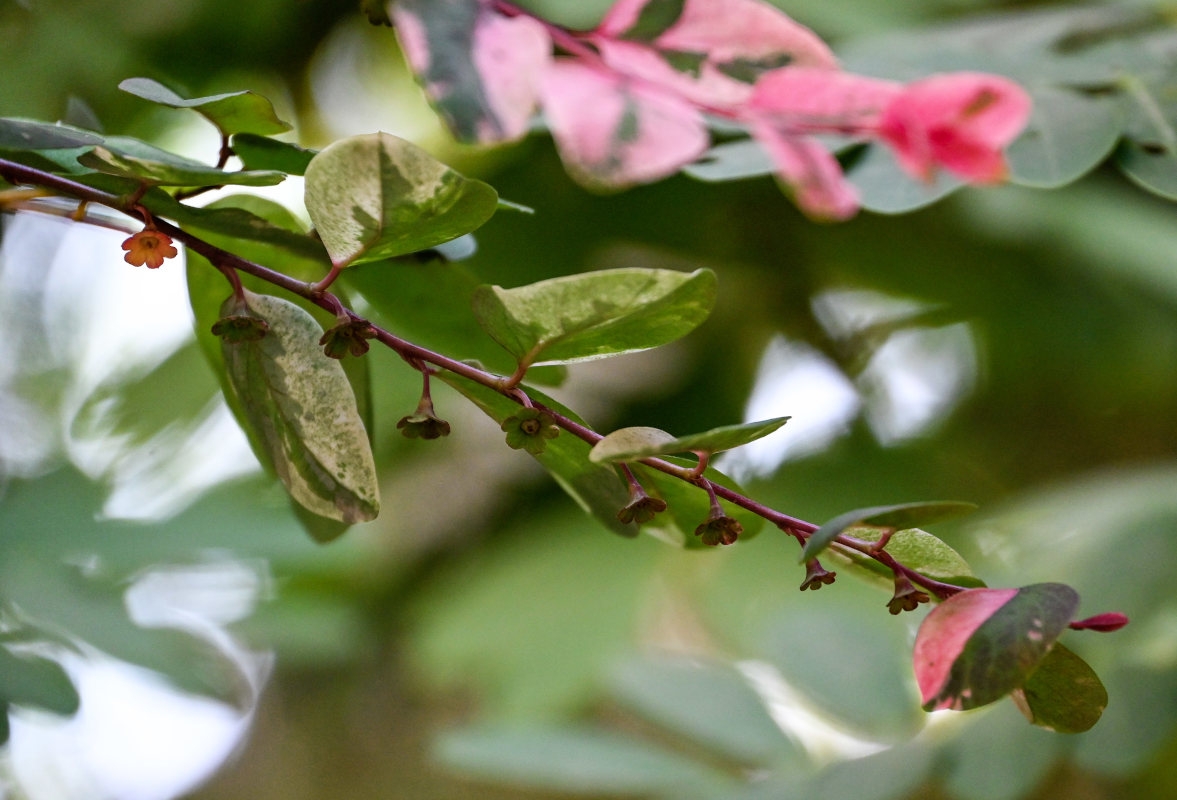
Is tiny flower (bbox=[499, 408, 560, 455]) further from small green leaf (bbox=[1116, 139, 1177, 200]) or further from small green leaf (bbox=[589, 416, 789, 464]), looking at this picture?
small green leaf (bbox=[1116, 139, 1177, 200])

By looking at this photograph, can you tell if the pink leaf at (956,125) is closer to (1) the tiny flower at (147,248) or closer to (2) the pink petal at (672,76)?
(2) the pink petal at (672,76)

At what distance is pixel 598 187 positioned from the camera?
0.15 m

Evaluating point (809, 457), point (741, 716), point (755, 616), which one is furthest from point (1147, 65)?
point (809, 457)

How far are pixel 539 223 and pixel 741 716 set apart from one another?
1.71 ft

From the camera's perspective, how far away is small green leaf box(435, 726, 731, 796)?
596mm

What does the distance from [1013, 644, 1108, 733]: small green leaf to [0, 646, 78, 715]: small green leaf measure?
0.91 ft

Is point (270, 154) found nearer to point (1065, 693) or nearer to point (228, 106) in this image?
point (228, 106)

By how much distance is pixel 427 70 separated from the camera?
150 mm

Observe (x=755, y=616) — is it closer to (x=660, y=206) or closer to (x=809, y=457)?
(x=809, y=457)

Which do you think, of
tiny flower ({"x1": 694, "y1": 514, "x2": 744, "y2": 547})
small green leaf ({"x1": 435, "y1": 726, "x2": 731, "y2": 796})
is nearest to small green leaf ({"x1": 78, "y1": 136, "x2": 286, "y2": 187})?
tiny flower ({"x1": 694, "y1": 514, "x2": 744, "y2": 547})

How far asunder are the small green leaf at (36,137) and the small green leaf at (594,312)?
8 centimetres

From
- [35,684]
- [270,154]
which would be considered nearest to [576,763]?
[35,684]

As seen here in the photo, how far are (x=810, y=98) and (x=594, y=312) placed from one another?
0.06 meters

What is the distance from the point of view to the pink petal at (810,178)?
0.17 meters
